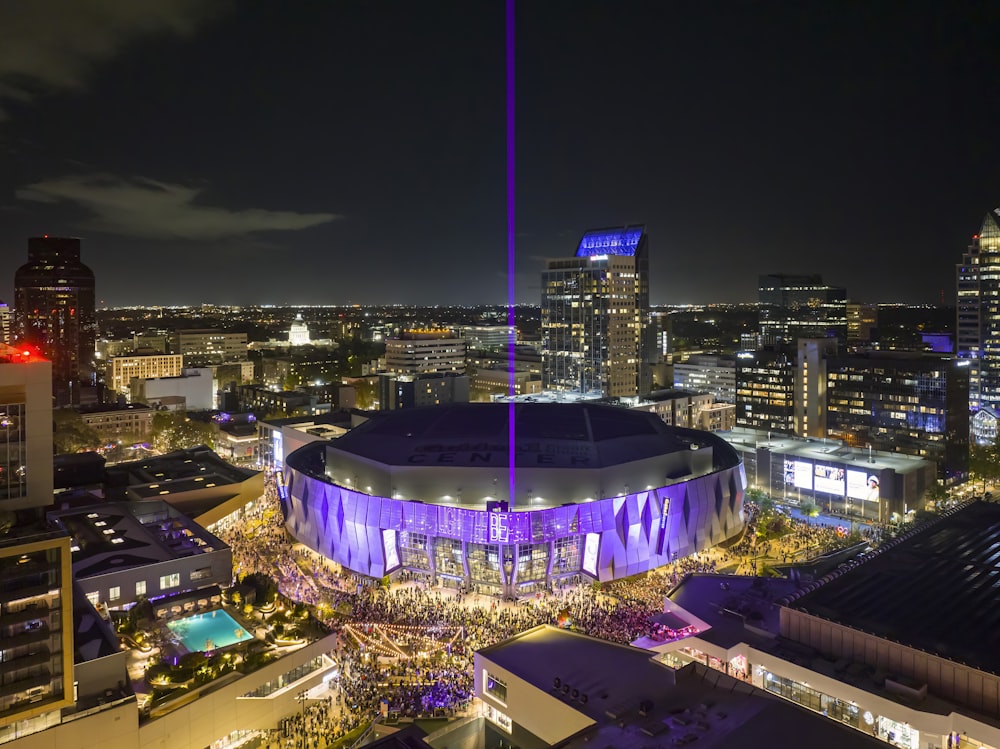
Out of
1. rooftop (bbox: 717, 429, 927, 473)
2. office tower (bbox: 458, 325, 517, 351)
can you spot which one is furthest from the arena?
office tower (bbox: 458, 325, 517, 351)

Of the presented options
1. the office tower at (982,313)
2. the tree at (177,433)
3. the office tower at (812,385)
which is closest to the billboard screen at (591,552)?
the office tower at (812,385)

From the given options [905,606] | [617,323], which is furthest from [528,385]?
[905,606]

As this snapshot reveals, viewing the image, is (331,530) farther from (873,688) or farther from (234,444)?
(234,444)

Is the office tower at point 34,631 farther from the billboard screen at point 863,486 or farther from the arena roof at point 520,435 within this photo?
the billboard screen at point 863,486

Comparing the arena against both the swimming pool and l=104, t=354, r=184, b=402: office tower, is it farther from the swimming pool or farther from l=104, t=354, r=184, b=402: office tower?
l=104, t=354, r=184, b=402: office tower

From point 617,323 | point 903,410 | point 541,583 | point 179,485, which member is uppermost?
point 617,323

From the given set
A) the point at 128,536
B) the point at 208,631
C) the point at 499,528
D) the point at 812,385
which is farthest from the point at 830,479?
the point at 128,536
